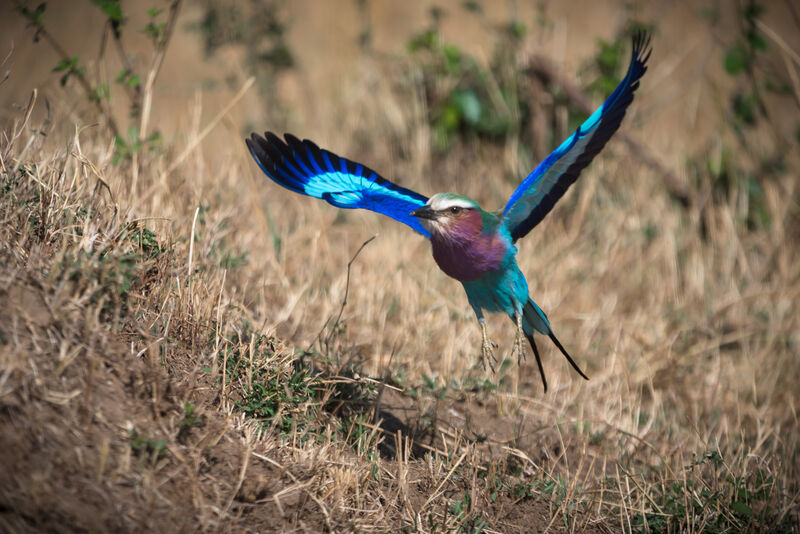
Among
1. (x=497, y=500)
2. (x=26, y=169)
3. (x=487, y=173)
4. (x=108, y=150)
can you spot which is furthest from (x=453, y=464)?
(x=487, y=173)

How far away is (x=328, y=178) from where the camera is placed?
139 inches

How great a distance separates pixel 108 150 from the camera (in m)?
4.08

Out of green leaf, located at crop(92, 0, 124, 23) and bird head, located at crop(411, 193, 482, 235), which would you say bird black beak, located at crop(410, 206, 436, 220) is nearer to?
bird head, located at crop(411, 193, 482, 235)

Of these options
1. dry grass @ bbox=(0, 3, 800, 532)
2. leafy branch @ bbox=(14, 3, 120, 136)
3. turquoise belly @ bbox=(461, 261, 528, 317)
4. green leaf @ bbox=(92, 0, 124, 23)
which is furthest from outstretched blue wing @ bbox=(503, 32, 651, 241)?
green leaf @ bbox=(92, 0, 124, 23)

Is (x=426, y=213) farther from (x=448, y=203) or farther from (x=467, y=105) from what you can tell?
(x=467, y=105)

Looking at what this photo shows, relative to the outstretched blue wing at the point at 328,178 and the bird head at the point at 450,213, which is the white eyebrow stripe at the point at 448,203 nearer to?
the bird head at the point at 450,213

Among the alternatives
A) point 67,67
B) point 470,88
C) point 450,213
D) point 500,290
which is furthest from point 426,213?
point 470,88

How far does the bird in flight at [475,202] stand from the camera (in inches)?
123

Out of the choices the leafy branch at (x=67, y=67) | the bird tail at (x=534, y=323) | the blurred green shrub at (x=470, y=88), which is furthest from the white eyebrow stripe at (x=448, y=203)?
the blurred green shrub at (x=470, y=88)

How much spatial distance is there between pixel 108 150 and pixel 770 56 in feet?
24.4

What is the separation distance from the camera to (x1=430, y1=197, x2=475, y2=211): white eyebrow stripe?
3.17m

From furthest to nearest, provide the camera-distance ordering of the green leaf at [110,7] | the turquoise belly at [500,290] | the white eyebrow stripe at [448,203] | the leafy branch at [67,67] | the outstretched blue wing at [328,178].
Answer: the green leaf at [110,7] → the leafy branch at [67,67] → the outstretched blue wing at [328,178] → the turquoise belly at [500,290] → the white eyebrow stripe at [448,203]

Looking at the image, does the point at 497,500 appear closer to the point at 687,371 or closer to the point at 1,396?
the point at 1,396

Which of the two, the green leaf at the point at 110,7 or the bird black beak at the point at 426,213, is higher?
the green leaf at the point at 110,7
